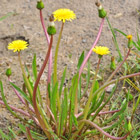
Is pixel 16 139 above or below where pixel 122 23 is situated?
below

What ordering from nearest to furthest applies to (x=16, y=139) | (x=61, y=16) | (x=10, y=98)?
(x=61, y=16) < (x=16, y=139) < (x=10, y=98)

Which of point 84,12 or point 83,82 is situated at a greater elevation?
point 84,12

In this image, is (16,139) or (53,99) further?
(16,139)

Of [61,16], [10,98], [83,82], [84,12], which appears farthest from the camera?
[84,12]

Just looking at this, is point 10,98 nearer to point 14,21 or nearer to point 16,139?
point 16,139

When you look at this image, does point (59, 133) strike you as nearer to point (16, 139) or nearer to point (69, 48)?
point (16, 139)

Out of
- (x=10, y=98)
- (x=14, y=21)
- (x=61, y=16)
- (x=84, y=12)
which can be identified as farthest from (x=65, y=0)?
(x=61, y=16)

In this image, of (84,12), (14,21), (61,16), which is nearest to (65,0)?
(84,12)

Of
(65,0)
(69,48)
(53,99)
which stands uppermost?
(65,0)

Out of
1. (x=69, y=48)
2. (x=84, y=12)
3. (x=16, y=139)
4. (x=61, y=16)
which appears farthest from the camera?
(x=84, y=12)
